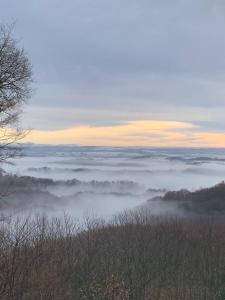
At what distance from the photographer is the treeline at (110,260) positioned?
1291 cm

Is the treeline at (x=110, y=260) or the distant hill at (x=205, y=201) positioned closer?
the treeline at (x=110, y=260)

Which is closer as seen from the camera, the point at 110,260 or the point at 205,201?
the point at 110,260

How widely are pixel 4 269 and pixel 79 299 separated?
7100mm

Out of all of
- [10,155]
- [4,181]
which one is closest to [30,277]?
[10,155]

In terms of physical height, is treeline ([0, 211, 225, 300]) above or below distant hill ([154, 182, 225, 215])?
above

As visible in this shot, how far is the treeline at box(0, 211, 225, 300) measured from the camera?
1291 cm

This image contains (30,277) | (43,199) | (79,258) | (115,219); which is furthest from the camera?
(43,199)

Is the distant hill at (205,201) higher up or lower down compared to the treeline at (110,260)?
lower down

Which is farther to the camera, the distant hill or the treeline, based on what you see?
the distant hill

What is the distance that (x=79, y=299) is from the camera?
17.6 meters

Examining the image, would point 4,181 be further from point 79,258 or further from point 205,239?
point 205,239

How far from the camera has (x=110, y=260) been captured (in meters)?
32.9

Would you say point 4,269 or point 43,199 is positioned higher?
point 4,269

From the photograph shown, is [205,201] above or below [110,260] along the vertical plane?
below
